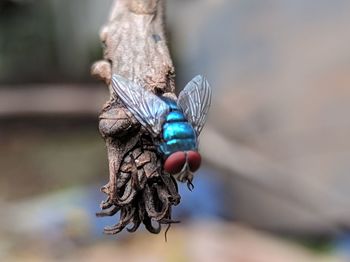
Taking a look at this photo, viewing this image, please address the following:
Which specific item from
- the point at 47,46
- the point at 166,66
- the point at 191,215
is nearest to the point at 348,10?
the point at 191,215

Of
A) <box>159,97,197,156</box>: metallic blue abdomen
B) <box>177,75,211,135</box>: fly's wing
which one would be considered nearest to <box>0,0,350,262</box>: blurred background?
<box>177,75,211,135</box>: fly's wing

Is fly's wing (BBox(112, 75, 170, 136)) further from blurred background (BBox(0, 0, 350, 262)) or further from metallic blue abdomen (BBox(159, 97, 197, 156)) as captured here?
blurred background (BBox(0, 0, 350, 262))

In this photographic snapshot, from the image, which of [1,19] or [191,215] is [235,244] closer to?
[191,215]

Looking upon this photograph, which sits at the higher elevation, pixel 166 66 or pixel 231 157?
pixel 166 66

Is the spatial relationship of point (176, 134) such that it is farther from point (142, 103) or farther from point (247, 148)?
point (247, 148)

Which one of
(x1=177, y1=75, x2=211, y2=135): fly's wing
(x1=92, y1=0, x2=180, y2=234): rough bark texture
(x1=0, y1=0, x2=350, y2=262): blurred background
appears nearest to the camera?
(x1=92, y1=0, x2=180, y2=234): rough bark texture

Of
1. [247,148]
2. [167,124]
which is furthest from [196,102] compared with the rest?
[247,148]

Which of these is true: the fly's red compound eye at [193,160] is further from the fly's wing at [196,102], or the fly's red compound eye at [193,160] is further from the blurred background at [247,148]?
the blurred background at [247,148]
